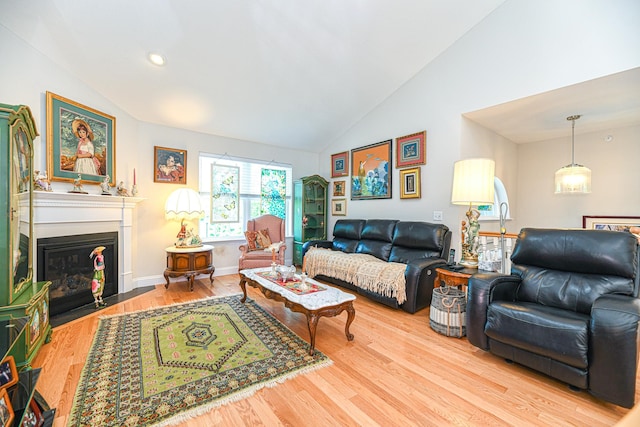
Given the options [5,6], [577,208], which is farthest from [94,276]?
[577,208]

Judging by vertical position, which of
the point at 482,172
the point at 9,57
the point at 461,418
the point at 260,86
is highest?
the point at 260,86

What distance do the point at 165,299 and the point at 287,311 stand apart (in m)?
1.63

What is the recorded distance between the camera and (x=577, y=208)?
4457mm

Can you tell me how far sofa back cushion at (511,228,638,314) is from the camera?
78.6 inches

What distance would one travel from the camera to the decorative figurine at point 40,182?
110 inches

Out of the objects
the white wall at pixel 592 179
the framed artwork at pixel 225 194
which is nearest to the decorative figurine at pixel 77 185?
the framed artwork at pixel 225 194

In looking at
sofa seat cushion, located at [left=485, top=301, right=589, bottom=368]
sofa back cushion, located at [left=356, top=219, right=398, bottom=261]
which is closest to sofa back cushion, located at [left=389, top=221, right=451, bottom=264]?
sofa back cushion, located at [left=356, top=219, right=398, bottom=261]

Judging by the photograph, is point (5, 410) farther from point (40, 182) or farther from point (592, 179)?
point (592, 179)

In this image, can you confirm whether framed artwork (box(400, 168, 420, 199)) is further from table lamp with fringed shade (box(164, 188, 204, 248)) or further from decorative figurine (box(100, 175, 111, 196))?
decorative figurine (box(100, 175, 111, 196))

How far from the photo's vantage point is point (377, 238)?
13.7ft

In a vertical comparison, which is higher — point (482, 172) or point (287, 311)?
point (482, 172)

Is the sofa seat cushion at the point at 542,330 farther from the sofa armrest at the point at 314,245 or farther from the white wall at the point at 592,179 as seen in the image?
the white wall at the point at 592,179

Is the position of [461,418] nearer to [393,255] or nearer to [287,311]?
[287,311]

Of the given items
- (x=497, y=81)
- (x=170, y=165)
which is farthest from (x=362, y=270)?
(x=170, y=165)
